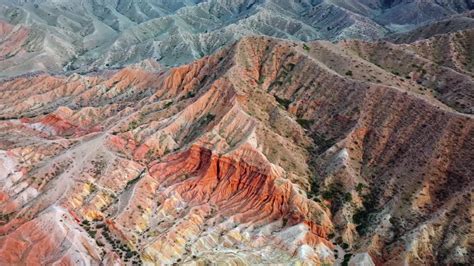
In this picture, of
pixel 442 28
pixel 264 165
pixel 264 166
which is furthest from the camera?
pixel 442 28

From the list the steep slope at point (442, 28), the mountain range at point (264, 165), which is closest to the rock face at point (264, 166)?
the mountain range at point (264, 165)

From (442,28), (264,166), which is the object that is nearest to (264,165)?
(264,166)

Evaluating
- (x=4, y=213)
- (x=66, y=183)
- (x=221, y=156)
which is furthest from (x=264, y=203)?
(x=4, y=213)

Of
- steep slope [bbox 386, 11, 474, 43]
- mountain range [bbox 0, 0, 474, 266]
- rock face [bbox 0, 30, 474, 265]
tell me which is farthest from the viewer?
steep slope [bbox 386, 11, 474, 43]

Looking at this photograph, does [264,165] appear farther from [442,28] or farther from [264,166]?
[442,28]

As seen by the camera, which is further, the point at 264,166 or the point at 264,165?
the point at 264,165

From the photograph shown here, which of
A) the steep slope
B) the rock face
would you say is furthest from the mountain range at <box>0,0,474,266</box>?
the steep slope

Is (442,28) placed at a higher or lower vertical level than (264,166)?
lower

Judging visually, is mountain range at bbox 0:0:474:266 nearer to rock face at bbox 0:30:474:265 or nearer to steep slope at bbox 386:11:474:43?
rock face at bbox 0:30:474:265

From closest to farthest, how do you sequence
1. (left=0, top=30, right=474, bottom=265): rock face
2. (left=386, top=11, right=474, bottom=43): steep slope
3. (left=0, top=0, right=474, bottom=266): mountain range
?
1. (left=0, top=0, right=474, bottom=266): mountain range
2. (left=0, top=30, right=474, bottom=265): rock face
3. (left=386, top=11, right=474, bottom=43): steep slope

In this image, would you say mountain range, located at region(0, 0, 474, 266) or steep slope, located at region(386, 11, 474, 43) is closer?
mountain range, located at region(0, 0, 474, 266)
